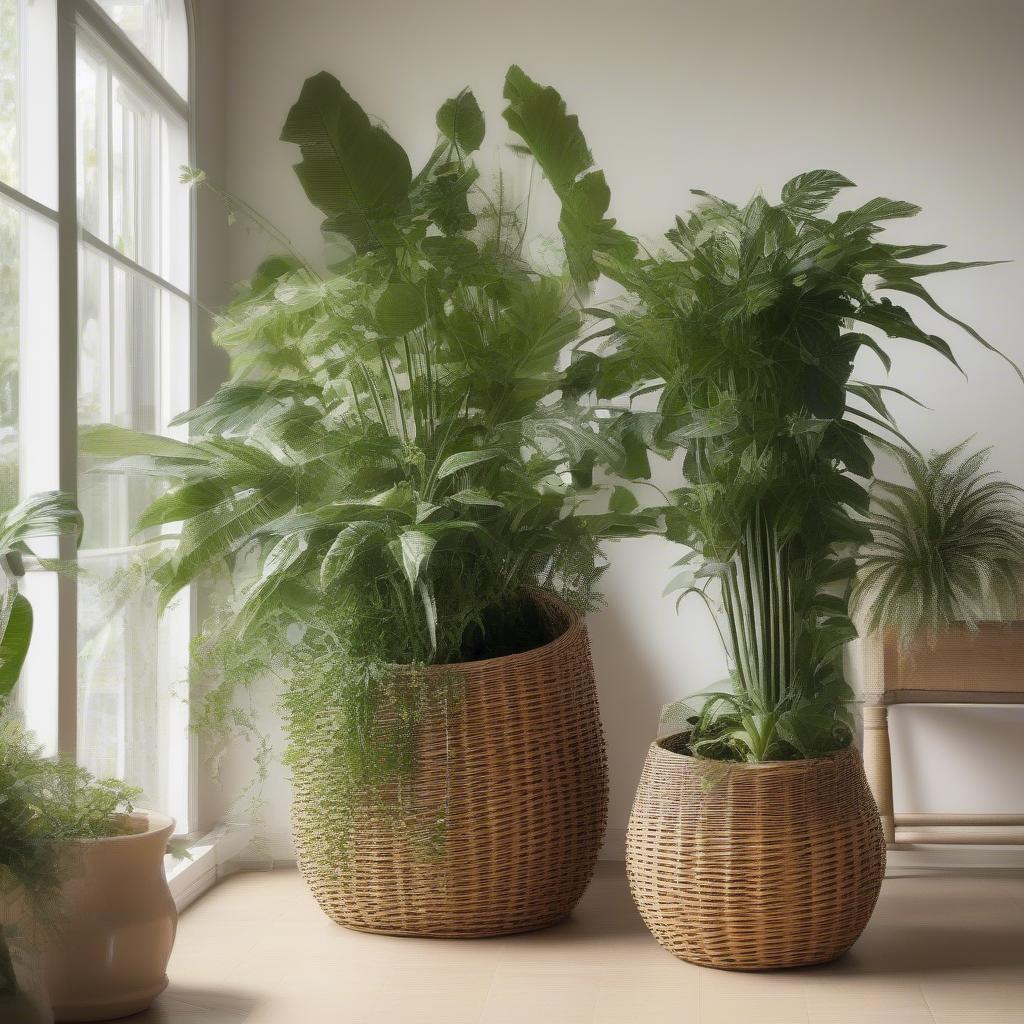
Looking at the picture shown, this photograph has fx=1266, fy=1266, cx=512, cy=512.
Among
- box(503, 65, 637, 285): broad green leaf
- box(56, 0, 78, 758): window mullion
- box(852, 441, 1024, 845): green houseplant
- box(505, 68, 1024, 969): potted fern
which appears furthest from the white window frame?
A: box(852, 441, 1024, 845): green houseplant

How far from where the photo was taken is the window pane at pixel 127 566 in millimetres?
2719

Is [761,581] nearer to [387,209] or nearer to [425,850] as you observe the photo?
[425,850]

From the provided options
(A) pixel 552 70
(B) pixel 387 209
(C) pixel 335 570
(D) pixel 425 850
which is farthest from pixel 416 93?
(D) pixel 425 850

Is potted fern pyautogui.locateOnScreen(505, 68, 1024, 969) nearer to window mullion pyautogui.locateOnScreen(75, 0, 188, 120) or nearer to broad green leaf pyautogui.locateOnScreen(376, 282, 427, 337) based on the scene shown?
broad green leaf pyautogui.locateOnScreen(376, 282, 427, 337)

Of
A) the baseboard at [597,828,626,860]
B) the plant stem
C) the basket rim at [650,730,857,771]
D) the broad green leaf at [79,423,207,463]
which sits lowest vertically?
the baseboard at [597,828,626,860]

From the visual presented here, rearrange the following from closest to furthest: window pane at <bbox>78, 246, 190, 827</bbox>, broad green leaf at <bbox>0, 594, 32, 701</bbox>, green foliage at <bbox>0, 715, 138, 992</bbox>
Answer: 1. green foliage at <bbox>0, 715, 138, 992</bbox>
2. broad green leaf at <bbox>0, 594, 32, 701</bbox>
3. window pane at <bbox>78, 246, 190, 827</bbox>

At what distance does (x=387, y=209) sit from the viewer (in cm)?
269

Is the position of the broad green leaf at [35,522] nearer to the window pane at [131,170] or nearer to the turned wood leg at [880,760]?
the window pane at [131,170]

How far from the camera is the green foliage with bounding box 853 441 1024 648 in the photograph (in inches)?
119

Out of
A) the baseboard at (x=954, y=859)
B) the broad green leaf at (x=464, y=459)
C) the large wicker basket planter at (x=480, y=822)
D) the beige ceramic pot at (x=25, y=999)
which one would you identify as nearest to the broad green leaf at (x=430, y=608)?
the large wicker basket planter at (x=480, y=822)

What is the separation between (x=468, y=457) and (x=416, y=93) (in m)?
1.51

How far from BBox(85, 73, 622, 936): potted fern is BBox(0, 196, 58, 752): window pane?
149 millimetres

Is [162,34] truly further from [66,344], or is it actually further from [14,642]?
[14,642]

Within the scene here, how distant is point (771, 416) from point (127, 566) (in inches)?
58.2
